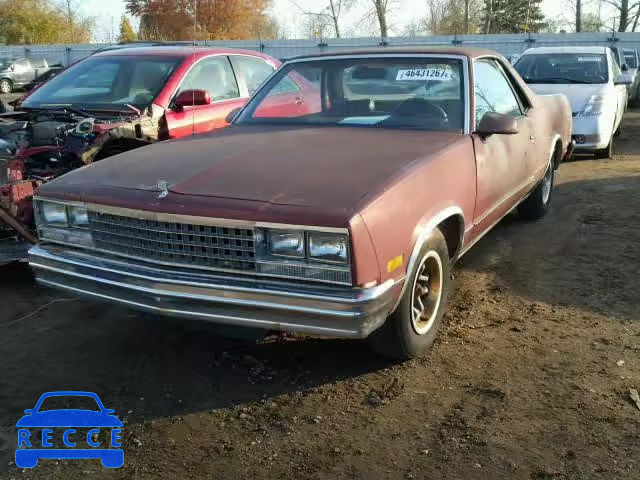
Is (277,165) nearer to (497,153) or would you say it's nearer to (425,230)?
(425,230)

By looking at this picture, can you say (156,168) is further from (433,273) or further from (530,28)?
(530,28)

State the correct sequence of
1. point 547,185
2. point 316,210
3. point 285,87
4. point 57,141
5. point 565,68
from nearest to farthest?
point 316,210
point 285,87
point 57,141
point 547,185
point 565,68

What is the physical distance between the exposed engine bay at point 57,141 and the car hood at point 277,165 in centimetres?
127

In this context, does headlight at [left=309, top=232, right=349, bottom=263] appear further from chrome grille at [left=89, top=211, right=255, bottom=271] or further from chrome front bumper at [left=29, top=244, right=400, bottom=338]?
chrome grille at [left=89, top=211, right=255, bottom=271]

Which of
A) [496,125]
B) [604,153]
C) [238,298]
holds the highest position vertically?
[496,125]

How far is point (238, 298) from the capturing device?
9.48 feet

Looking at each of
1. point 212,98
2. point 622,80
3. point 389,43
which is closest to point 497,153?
point 212,98

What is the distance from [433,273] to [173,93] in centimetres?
340

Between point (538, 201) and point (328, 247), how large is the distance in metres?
3.85

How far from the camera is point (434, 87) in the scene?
4.20 metres

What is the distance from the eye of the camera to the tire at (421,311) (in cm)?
320

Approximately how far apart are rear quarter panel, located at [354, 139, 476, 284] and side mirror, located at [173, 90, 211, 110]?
8.94 feet

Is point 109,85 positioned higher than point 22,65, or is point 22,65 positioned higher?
point 22,65

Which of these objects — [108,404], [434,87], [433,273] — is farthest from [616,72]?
[108,404]
